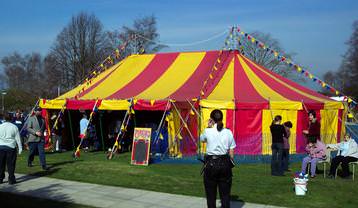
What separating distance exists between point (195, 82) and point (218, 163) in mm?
9103

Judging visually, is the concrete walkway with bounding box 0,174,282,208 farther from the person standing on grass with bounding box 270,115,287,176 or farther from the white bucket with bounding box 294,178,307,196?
the person standing on grass with bounding box 270,115,287,176

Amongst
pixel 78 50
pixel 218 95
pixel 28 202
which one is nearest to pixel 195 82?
pixel 218 95

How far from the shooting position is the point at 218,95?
517 inches

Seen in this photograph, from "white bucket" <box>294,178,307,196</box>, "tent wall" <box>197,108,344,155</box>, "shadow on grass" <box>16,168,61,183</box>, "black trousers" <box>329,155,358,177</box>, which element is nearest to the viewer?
"white bucket" <box>294,178,307,196</box>

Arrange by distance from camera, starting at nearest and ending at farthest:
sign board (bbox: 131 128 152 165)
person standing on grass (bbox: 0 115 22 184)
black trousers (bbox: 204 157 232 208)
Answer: black trousers (bbox: 204 157 232 208) → person standing on grass (bbox: 0 115 22 184) → sign board (bbox: 131 128 152 165)

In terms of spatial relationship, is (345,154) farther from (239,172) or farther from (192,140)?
(192,140)

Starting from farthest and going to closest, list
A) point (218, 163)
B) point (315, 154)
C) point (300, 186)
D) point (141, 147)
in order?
point (141, 147) → point (315, 154) → point (300, 186) → point (218, 163)

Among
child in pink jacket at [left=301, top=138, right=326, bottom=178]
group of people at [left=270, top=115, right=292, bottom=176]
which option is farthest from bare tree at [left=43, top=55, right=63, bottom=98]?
child in pink jacket at [left=301, top=138, right=326, bottom=178]

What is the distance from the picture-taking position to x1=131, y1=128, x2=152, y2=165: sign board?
11.0m

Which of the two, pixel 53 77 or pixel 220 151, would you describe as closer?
pixel 220 151

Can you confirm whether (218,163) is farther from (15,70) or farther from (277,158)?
(15,70)

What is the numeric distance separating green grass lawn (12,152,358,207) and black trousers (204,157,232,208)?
5.77 ft

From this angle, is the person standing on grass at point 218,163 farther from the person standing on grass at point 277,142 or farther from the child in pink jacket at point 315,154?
the child in pink jacket at point 315,154

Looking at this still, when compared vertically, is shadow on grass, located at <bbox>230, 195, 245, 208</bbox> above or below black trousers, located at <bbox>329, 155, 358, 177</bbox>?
below
